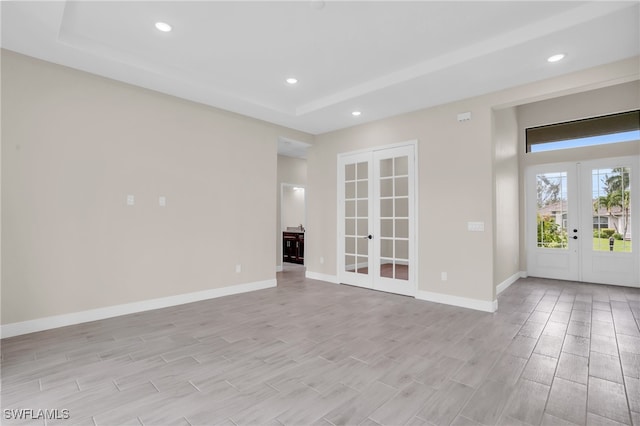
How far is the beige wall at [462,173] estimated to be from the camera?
387cm

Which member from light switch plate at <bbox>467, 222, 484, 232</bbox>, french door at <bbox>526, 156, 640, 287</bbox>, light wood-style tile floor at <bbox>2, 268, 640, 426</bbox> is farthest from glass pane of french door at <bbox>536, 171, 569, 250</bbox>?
light switch plate at <bbox>467, 222, 484, 232</bbox>

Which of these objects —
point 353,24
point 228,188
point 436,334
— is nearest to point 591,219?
point 436,334

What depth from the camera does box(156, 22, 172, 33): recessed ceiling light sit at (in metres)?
2.93

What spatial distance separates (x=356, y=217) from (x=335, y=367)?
3.46m

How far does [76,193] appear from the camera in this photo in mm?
3588

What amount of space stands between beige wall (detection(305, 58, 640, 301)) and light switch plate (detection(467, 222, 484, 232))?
5cm

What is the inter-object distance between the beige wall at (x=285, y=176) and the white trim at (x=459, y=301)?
12.5 feet

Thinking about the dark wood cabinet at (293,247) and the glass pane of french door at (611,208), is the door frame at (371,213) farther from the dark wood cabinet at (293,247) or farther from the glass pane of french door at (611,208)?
the glass pane of french door at (611,208)

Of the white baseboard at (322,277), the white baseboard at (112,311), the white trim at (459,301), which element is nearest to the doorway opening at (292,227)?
the white baseboard at (322,277)

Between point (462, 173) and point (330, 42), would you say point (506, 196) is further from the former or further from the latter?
point (330, 42)

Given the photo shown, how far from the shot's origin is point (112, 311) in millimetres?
3814

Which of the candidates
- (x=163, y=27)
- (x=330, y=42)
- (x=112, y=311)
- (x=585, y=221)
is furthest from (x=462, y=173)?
(x=112, y=311)

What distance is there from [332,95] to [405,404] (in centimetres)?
403

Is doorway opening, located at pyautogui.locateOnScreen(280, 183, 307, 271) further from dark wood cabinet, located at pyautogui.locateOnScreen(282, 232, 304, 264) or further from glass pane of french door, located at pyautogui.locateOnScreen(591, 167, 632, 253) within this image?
glass pane of french door, located at pyautogui.locateOnScreen(591, 167, 632, 253)
